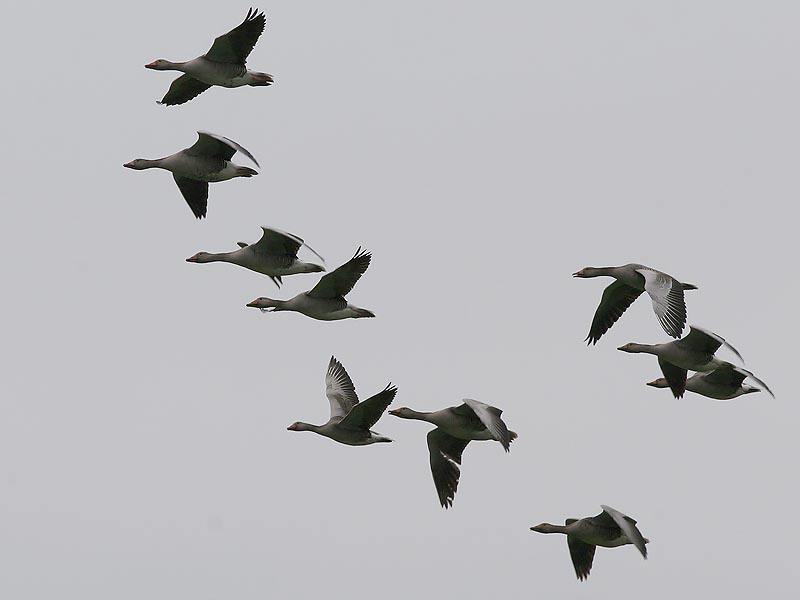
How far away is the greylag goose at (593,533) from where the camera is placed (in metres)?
27.2

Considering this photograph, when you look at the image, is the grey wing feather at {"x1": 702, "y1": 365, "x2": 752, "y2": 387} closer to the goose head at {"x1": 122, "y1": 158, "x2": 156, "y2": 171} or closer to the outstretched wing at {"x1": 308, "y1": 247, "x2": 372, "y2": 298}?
the outstretched wing at {"x1": 308, "y1": 247, "x2": 372, "y2": 298}

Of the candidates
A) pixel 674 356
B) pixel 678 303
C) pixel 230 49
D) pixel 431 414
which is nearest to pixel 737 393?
pixel 674 356

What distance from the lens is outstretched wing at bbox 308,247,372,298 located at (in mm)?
29891

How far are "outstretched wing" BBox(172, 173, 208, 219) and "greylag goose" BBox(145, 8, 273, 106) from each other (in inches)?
87.2

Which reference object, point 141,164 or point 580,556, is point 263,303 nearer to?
point 141,164

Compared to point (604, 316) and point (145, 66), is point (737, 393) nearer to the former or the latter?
point (604, 316)

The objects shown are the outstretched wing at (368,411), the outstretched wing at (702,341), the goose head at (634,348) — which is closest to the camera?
the outstretched wing at (368,411)

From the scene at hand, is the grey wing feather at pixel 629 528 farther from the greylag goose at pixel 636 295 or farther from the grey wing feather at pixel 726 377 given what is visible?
the grey wing feather at pixel 726 377

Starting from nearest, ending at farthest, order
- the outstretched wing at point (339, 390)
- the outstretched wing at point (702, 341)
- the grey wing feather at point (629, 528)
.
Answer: the grey wing feather at point (629, 528)
the outstretched wing at point (702, 341)
the outstretched wing at point (339, 390)

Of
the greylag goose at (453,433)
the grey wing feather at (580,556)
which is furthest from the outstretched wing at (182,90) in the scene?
the grey wing feather at (580,556)

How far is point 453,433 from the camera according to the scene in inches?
1162

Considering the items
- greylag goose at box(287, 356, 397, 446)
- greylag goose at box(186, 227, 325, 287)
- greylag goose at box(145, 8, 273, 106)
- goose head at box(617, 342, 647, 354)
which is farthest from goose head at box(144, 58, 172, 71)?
goose head at box(617, 342, 647, 354)

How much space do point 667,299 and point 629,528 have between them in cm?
409

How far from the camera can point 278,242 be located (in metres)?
29.9
